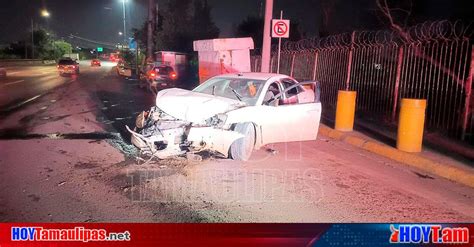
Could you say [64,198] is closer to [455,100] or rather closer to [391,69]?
[455,100]

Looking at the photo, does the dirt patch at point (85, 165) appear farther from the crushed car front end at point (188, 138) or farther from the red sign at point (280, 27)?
the red sign at point (280, 27)

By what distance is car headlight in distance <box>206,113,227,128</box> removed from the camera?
7020 mm

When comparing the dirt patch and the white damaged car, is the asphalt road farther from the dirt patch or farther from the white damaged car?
the white damaged car

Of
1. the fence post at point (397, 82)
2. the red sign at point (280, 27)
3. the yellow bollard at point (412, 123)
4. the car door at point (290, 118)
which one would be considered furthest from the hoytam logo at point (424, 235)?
the red sign at point (280, 27)

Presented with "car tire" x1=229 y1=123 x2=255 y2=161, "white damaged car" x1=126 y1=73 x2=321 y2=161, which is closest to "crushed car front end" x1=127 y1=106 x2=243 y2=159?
"white damaged car" x1=126 y1=73 x2=321 y2=161

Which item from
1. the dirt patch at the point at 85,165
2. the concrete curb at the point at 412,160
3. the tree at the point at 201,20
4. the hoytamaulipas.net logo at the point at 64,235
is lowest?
the dirt patch at the point at 85,165

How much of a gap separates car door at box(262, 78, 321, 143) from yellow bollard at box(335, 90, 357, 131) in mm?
1914

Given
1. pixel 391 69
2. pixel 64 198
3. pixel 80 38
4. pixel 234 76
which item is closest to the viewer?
pixel 64 198

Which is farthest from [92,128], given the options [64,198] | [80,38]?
[80,38]

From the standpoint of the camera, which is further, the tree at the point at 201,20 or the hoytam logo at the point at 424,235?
the tree at the point at 201,20

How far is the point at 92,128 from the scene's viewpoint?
1048 centimetres

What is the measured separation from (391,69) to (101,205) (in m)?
9.10

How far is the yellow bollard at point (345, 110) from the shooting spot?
10539mm

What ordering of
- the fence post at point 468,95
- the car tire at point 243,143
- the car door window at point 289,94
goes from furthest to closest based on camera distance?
the fence post at point 468,95 → the car door window at point 289,94 → the car tire at point 243,143
